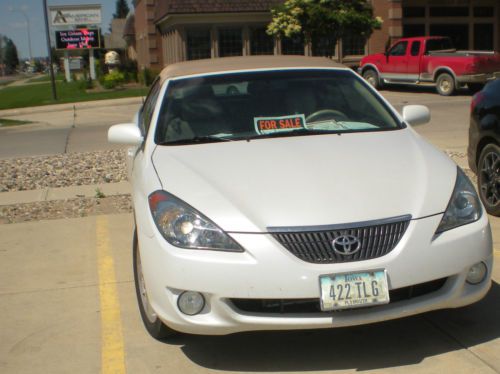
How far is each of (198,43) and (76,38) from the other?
45.9ft

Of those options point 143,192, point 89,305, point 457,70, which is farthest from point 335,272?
point 457,70

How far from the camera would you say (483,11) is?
2953cm

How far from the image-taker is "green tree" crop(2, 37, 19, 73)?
161400mm

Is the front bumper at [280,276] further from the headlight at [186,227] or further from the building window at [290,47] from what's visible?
the building window at [290,47]

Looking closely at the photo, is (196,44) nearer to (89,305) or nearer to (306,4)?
(306,4)

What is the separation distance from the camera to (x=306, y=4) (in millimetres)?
24141

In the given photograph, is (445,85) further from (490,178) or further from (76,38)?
(76,38)

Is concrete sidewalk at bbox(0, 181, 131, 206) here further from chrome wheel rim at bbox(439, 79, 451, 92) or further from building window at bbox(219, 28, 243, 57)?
building window at bbox(219, 28, 243, 57)

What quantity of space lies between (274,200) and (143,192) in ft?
2.96

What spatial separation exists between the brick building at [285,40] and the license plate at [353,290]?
25.4 metres

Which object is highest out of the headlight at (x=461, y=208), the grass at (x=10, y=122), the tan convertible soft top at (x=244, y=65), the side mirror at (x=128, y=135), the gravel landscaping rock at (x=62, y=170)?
the tan convertible soft top at (x=244, y=65)

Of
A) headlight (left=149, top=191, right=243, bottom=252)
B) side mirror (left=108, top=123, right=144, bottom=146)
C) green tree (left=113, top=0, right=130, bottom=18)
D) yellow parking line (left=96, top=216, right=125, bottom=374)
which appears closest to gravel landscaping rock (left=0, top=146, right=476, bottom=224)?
yellow parking line (left=96, top=216, right=125, bottom=374)

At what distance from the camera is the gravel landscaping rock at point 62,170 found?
9.47m

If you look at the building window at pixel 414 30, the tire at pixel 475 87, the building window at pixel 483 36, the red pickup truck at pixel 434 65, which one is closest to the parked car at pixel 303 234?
the red pickup truck at pixel 434 65
